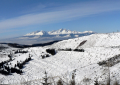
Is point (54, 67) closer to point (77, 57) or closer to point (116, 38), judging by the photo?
point (77, 57)

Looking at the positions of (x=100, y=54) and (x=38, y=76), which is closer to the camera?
(x=38, y=76)

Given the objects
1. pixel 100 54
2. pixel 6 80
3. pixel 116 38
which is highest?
pixel 116 38

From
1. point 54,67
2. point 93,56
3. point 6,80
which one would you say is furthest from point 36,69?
point 93,56

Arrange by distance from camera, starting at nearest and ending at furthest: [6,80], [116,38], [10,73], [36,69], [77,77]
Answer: [77,77] < [6,80] < [10,73] < [36,69] < [116,38]

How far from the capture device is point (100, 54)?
34094mm

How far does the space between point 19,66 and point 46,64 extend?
6.54 m

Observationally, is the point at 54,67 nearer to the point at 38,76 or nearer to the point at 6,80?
the point at 38,76

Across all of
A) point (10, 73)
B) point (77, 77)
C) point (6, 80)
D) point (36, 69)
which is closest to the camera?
point (77, 77)

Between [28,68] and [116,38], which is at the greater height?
[116,38]

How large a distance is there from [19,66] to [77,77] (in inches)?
632

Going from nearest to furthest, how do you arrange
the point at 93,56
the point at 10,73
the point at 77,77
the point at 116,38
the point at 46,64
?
the point at 77,77
the point at 10,73
the point at 46,64
the point at 93,56
the point at 116,38

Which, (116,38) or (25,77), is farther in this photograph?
(116,38)

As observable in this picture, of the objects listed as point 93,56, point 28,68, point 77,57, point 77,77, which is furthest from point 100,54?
point 28,68

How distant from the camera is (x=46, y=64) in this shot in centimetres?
3216
